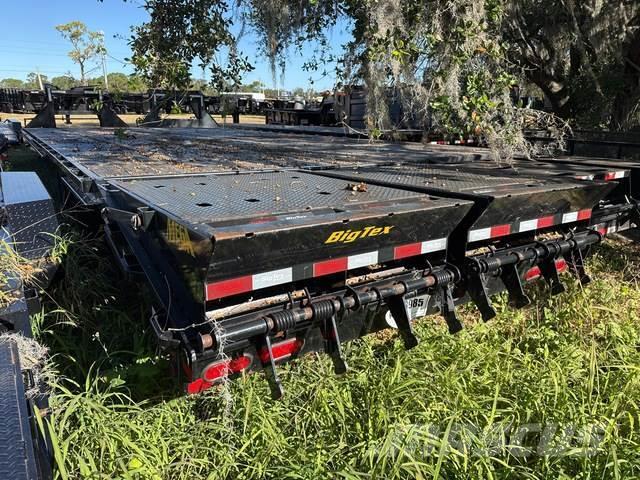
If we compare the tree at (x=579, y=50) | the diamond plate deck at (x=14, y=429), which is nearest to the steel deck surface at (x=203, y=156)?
the diamond plate deck at (x=14, y=429)

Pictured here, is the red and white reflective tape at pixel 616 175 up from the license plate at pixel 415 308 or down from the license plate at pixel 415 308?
up

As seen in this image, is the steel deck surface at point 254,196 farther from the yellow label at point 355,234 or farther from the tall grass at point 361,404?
the tall grass at point 361,404

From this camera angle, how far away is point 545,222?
329 centimetres

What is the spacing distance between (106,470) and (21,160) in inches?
368

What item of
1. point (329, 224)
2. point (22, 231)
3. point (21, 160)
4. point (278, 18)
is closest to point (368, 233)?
point (329, 224)

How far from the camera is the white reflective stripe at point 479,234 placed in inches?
114

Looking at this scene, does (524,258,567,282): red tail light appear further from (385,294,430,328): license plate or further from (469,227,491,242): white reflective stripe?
(385,294,430,328): license plate

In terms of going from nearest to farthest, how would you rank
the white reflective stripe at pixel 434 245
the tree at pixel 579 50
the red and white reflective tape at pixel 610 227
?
1. the white reflective stripe at pixel 434 245
2. the red and white reflective tape at pixel 610 227
3. the tree at pixel 579 50

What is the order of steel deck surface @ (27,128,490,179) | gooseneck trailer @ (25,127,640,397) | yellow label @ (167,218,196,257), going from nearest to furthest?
1. yellow label @ (167,218,196,257)
2. gooseneck trailer @ (25,127,640,397)
3. steel deck surface @ (27,128,490,179)

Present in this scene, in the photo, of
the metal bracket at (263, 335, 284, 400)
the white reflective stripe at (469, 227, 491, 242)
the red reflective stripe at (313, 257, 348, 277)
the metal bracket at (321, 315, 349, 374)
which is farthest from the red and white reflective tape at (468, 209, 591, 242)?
the metal bracket at (263, 335, 284, 400)

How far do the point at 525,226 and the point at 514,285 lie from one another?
39 centimetres

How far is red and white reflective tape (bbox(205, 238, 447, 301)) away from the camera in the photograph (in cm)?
210

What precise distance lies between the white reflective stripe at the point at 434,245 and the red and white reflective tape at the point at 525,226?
0.56 feet

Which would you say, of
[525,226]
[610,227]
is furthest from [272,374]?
[610,227]
